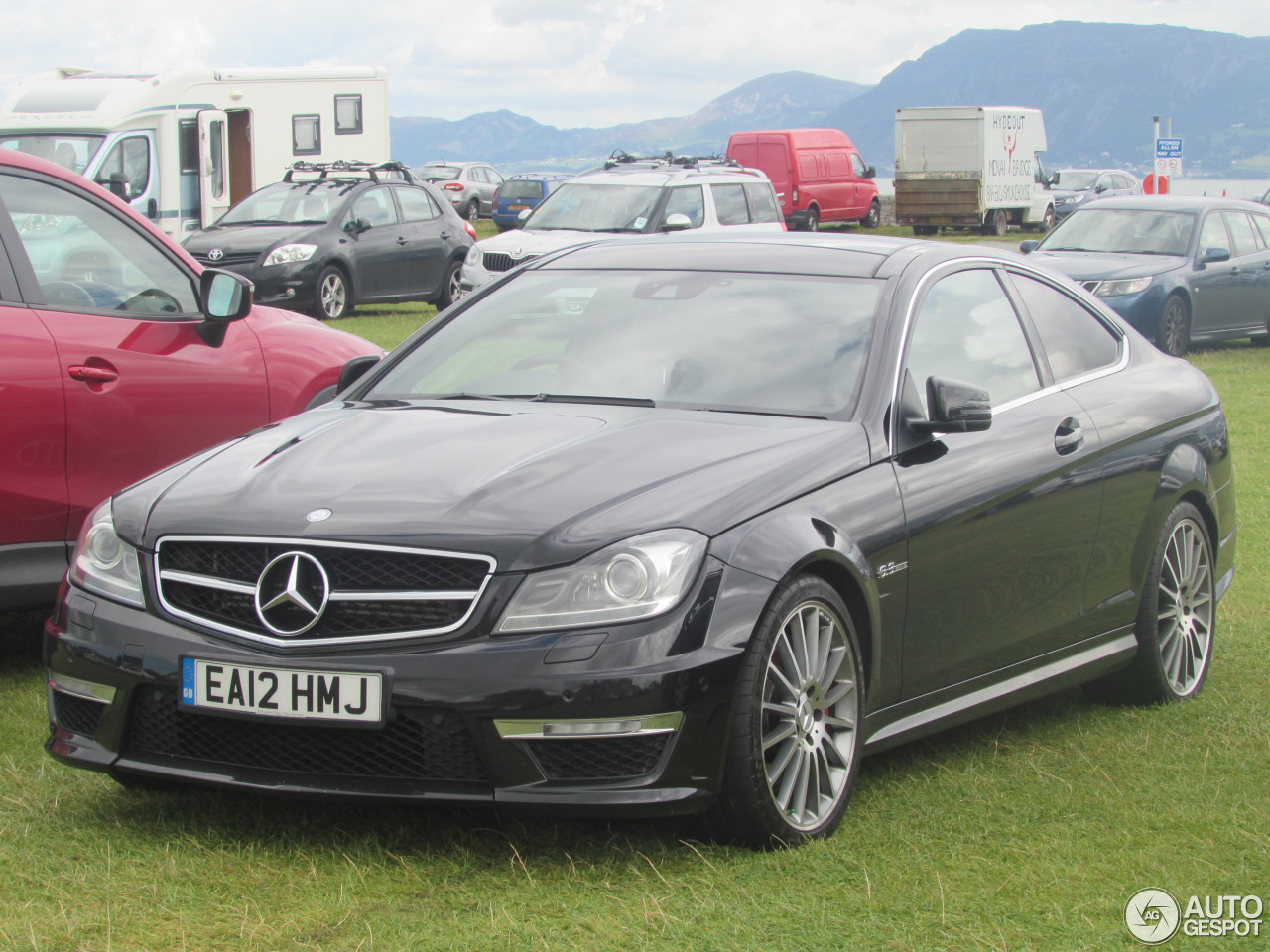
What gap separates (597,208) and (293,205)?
12.4ft

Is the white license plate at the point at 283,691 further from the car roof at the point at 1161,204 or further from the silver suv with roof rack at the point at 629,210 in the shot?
the car roof at the point at 1161,204

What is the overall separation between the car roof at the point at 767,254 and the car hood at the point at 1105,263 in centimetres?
1279

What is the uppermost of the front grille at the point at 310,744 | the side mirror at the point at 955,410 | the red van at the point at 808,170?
the side mirror at the point at 955,410

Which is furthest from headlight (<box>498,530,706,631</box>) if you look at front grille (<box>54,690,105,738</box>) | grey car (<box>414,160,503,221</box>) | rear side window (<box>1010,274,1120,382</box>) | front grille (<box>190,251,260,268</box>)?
grey car (<box>414,160,503,221</box>)

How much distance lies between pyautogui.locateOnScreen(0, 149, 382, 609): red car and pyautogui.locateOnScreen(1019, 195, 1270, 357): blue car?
13028mm

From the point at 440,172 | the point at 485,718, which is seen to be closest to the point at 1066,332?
the point at 485,718

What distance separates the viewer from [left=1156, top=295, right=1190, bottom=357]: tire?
18.8 m

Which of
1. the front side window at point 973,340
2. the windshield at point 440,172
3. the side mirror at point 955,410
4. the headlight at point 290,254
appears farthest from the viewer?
the windshield at point 440,172

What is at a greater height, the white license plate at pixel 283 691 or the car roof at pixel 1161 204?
the white license plate at pixel 283 691

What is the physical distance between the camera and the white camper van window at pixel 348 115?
31422 millimetres

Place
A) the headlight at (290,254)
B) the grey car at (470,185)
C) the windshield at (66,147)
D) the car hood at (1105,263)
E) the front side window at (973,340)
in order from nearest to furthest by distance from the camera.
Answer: the front side window at (973,340), the car hood at (1105,263), the headlight at (290,254), the windshield at (66,147), the grey car at (470,185)

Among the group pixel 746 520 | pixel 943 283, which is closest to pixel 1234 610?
pixel 943 283

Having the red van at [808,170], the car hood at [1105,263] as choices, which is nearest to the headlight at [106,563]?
the car hood at [1105,263]

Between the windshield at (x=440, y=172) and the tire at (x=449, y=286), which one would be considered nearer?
the tire at (x=449, y=286)
